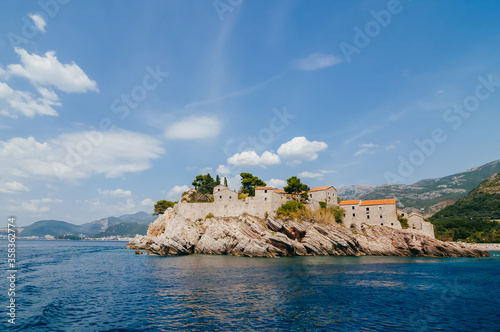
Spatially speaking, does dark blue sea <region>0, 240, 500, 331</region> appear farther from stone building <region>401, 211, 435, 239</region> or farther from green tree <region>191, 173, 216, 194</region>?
green tree <region>191, 173, 216, 194</region>

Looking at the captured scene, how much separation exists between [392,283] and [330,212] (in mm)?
39125

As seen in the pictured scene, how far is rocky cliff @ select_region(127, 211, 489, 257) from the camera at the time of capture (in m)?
58.4

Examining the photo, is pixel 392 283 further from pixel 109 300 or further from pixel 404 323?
pixel 109 300

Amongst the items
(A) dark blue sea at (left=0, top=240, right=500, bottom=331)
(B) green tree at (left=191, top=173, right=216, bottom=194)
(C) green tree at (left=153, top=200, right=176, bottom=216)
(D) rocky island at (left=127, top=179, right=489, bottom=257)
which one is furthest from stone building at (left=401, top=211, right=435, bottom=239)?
(C) green tree at (left=153, top=200, right=176, bottom=216)

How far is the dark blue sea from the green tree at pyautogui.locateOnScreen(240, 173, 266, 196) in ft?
154

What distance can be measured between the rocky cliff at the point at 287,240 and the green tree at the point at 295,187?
1194 cm

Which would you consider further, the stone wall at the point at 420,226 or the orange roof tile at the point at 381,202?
the orange roof tile at the point at 381,202

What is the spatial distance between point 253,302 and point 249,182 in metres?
60.0

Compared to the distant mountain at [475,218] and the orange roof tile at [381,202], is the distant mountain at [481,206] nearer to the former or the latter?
the distant mountain at [475,218]

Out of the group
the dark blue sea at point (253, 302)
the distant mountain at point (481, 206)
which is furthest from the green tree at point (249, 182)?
the distant mountain at point (481, 206)

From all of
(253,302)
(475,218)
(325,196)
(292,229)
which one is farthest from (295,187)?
(475,218)

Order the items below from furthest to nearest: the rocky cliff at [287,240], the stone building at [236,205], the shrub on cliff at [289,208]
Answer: the stone building at [236,205], the shrub on cliff at [289,208], the rocky cliff at [287,240]

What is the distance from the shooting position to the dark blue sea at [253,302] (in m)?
16.4

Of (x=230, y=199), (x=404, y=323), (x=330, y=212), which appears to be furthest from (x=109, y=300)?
(x=330, y=212)
